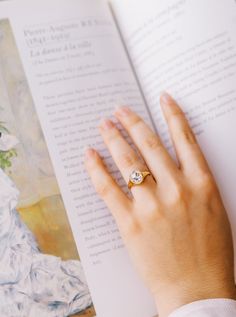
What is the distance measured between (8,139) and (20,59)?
0.56ft

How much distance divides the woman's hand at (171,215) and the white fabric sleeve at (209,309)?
19 mm

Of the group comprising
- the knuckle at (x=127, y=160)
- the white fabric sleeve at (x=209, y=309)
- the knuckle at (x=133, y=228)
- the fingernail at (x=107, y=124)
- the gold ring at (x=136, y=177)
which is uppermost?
the fingernail at (x=107, y=124)

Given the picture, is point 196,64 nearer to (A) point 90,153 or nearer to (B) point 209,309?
(A) point 90,153

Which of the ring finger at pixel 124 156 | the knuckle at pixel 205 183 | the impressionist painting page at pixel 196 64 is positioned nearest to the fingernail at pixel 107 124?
the ring finger at pixel 124 156

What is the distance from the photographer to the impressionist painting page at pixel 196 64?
0.88 meters

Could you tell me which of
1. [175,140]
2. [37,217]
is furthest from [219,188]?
[37,217]

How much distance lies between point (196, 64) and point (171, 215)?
0.31 metres

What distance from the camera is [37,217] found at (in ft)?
2.77

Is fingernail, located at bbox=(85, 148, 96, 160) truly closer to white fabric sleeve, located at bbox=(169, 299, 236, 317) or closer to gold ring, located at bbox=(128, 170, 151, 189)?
gold ring, located at bbox=(128, 170, 151, 189)

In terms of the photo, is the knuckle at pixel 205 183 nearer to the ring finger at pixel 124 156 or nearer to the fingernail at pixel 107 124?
the ring finger at pixel 124 156

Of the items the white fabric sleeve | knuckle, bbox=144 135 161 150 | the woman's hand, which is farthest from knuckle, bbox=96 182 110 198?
the white fabric sleeve

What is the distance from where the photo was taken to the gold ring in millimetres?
827

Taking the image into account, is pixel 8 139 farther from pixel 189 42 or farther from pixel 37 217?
pixel 189 42

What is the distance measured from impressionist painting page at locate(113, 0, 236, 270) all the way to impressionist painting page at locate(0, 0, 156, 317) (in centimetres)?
5
